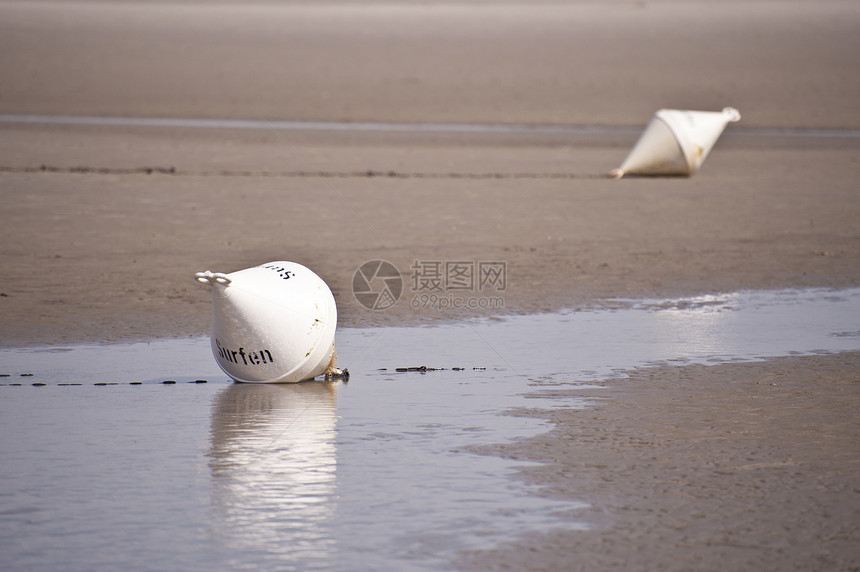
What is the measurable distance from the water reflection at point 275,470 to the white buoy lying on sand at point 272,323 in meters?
0.14

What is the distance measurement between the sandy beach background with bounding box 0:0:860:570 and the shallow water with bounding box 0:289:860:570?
39cm

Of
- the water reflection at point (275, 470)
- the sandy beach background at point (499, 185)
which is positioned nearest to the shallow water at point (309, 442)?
the water reflection at point (275, 470)

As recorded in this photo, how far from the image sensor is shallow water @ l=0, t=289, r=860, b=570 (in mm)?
4871

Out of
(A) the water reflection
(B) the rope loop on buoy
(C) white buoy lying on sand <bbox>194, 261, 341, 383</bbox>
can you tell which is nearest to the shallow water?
(A) the water reflection

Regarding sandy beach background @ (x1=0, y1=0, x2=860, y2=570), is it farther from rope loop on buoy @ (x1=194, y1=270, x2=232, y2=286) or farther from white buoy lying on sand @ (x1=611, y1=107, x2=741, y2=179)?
rope loop on buoy @ (x1=194, y1=270, x2=232, y2=286)

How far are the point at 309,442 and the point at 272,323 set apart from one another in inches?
44.9

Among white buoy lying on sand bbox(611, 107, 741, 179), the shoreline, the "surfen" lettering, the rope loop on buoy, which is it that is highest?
white buoy lying on sand bbox(611, 107, 741, 179)

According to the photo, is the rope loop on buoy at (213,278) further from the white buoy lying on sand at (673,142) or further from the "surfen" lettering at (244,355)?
the white buoy lying on sand at (673,142)

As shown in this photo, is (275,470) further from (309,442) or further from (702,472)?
(702,472)

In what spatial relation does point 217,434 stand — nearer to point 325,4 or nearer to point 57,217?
point 57,217

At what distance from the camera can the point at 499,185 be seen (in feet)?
58.7

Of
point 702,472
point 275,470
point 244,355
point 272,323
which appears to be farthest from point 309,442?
point 702,472

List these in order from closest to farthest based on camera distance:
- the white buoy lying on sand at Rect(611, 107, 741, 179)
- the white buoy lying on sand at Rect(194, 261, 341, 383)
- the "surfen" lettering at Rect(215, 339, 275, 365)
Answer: the white buoy lying on sand at Rect(194, 261, 341, 383) → the "surfen" lettering at Rect(215, 339, 275, 365) → the white buoy lying on sand at Rect(611, 107, 741, 179)

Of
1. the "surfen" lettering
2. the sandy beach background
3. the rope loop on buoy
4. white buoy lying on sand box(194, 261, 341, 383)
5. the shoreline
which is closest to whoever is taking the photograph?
the shoreline
